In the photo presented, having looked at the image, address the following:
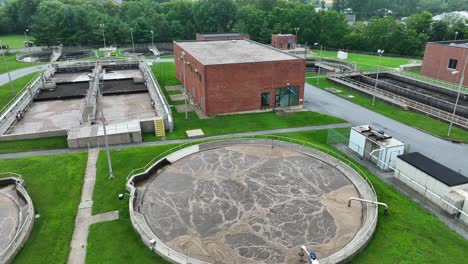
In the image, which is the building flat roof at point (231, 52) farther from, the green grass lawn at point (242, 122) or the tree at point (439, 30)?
the tree at point (439, 30)

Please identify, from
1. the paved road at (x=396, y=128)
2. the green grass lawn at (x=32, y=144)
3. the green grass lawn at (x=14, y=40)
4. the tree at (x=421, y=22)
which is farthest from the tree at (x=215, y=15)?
the green grass lawn at (x=32, y=144)

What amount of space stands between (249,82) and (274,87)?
10.6 feet

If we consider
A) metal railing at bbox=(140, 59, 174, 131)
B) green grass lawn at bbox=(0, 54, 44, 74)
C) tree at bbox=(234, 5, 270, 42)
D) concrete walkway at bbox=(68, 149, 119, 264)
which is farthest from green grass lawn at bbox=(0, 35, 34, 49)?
concrete walkway at bbox=(68, 149, 119, 264)

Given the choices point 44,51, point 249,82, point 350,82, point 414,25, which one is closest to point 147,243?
point 249,82

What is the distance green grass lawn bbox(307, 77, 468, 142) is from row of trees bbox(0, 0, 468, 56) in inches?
1904

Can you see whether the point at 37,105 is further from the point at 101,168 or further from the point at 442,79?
the point at 442,79

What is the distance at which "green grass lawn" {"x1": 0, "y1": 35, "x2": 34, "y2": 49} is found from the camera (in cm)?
9689

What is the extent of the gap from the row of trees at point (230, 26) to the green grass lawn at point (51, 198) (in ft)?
223

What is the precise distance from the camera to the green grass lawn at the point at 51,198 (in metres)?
18.1

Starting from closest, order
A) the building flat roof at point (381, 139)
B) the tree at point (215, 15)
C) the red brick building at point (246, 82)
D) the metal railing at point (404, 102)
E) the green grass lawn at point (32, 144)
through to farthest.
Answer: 1. the building flat roof at point (381, 139)
2. the green grass lawn at point (32, 144)
3. the metal railing at point (404, 102)
4. the red brick building at point (246, 82)
5. the tree at point (215, 15)

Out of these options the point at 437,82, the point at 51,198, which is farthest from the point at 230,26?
the point at 51,198

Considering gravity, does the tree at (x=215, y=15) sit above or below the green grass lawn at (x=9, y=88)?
above

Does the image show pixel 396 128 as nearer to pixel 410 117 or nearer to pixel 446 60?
pixel 410 117

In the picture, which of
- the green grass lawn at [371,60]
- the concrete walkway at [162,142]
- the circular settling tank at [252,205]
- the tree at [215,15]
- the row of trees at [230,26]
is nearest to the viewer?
the circular settling tank at [252,205]
